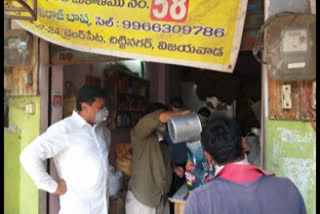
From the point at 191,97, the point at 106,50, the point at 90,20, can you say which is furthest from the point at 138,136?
the point at 191,97

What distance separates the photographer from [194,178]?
8.56 ft

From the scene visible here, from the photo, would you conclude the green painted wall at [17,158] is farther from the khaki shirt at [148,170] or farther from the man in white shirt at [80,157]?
the khaki shirt at [148,170]

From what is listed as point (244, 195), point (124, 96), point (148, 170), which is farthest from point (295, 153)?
point (124, 96)

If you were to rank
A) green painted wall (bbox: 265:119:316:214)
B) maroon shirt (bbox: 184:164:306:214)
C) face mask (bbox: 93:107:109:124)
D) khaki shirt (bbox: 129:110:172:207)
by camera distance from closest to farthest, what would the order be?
maroon shirt (bbox: 184:164:306:214)
green painted wall (bbox: 265:119:316:214)
face mask (bbox: 93:107:109:124)
khaki shirt (bbox: 129:110:172:207)

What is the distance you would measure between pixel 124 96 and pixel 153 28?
2249mm

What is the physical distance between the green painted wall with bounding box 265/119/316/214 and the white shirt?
4.43 ft

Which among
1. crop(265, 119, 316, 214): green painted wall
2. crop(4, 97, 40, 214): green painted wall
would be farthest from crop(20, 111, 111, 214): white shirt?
crop(265, 119, 316, 214): green painted wall

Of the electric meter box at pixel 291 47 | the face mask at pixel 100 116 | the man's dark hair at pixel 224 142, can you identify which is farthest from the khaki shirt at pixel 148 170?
the man's dark hair at pixel 224 142

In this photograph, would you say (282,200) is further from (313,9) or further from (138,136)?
(138,136)

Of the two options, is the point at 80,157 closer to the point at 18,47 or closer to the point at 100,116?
the point at 100,116

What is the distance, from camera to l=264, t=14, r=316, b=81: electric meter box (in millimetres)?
1960

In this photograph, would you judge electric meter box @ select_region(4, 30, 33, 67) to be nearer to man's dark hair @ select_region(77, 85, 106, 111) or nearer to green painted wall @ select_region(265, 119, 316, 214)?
man's dark hair @ select_region(77, 85, 106, 111)

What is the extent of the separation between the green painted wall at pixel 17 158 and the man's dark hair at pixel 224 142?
2.10 meters

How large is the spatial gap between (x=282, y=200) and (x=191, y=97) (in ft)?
16.7
